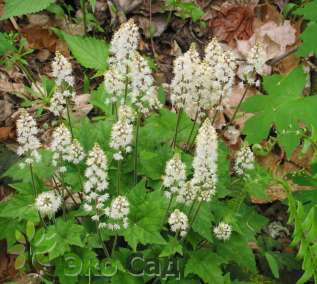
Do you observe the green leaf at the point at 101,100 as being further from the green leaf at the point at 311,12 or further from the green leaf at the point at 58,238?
the green leaf at the point at 311,12

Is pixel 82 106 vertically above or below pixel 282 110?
below

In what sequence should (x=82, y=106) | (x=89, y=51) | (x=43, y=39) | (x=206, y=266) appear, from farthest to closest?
(x=43, y=39) < (x=82, y=106) < (x=89, y=51) < (x=206, y=266)

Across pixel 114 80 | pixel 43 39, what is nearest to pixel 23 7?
pixel 114 80

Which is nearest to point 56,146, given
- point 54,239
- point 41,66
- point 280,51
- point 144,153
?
point 54,239

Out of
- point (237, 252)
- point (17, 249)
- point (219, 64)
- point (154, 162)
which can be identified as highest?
point (219, 64)

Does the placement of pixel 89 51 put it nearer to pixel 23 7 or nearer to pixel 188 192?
pixel 23 7

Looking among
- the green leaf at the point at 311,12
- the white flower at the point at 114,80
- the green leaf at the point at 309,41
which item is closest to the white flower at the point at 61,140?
the white flower at the point at 114,80
